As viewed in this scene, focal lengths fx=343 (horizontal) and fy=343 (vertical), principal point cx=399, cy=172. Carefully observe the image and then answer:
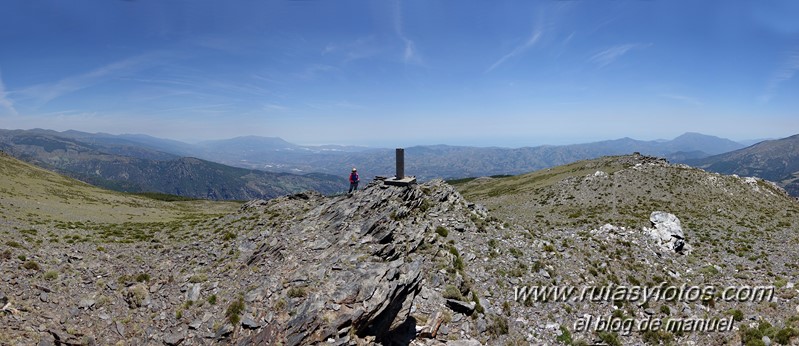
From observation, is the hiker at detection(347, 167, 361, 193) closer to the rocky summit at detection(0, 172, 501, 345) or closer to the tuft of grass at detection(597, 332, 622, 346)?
the rocky summit at detection(0, 172, 501, 345)

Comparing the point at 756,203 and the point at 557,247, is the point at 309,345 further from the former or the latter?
the point at 756,203

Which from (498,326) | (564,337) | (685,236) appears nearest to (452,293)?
(498,326)

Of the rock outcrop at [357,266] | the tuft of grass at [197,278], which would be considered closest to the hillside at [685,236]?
the rock outcrop at [357,266]

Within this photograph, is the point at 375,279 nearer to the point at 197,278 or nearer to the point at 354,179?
the point at 197,278

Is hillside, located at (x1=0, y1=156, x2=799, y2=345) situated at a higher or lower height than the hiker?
lower

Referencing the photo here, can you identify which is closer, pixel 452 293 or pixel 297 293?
pixel 297 293

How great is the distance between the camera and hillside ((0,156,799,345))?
18.4 m

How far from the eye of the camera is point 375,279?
1938 centimetres

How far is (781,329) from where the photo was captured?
722 inches

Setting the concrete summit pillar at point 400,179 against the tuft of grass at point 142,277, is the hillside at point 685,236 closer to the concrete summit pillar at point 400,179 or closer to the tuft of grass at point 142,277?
the concrete summit pillar at point 400,179

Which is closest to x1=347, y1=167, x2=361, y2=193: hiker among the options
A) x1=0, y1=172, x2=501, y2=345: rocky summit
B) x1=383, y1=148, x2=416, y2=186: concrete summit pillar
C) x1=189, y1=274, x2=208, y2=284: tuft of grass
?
x1=383, y1=148, x2=416, y2=186: concrete summit pillar

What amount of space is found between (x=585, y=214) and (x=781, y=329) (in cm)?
3937

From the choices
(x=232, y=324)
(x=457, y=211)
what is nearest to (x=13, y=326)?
(x=232, y=324)

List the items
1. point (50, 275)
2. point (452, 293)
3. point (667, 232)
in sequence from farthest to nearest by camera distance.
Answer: point (667, 232) < point (50, 275) < point (452, 293)
